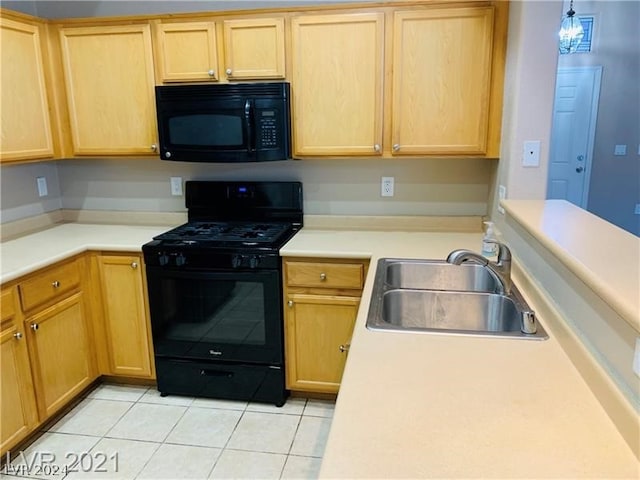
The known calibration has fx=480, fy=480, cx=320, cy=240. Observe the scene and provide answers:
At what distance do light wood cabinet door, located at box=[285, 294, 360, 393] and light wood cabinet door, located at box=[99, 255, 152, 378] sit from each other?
83cm

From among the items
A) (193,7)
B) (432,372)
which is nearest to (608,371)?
(432,372)

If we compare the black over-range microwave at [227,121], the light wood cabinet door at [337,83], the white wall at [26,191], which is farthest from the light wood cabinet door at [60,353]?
the light wood cabinet door at [337,83]

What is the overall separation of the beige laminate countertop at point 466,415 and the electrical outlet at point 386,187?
1545 millimetres

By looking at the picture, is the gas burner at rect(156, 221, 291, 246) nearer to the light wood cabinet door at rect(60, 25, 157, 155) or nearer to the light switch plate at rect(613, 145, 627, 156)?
the light wood cabinet door at rect(60, 25, 157, 155)

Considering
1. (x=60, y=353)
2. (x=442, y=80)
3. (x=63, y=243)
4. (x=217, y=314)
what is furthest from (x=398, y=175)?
(x=60, y=353)

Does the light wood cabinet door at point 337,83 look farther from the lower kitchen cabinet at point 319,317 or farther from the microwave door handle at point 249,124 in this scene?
the lower kitchen cabinet at point 319,317

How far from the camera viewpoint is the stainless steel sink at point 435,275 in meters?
1.99

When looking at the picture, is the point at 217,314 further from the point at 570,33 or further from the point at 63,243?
the point at 570,33

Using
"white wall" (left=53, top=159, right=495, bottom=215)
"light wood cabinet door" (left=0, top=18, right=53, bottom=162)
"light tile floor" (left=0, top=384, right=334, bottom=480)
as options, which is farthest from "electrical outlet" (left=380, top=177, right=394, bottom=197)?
"light wood cabinet door" (left=0, top=18, right=53, bottom=162)

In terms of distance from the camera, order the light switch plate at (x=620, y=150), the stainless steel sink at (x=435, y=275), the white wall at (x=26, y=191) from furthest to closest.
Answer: the light switch plate at (x=620, y=150), the white wall at (x=26, y=191), the stainless steel sink at (x=435, y=275)

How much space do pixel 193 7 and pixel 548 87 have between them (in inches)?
76.4

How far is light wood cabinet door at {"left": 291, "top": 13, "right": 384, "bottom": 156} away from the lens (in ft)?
7.89

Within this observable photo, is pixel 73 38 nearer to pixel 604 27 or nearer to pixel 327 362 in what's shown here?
pixel 327 362

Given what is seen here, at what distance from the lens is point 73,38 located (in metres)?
2.66
